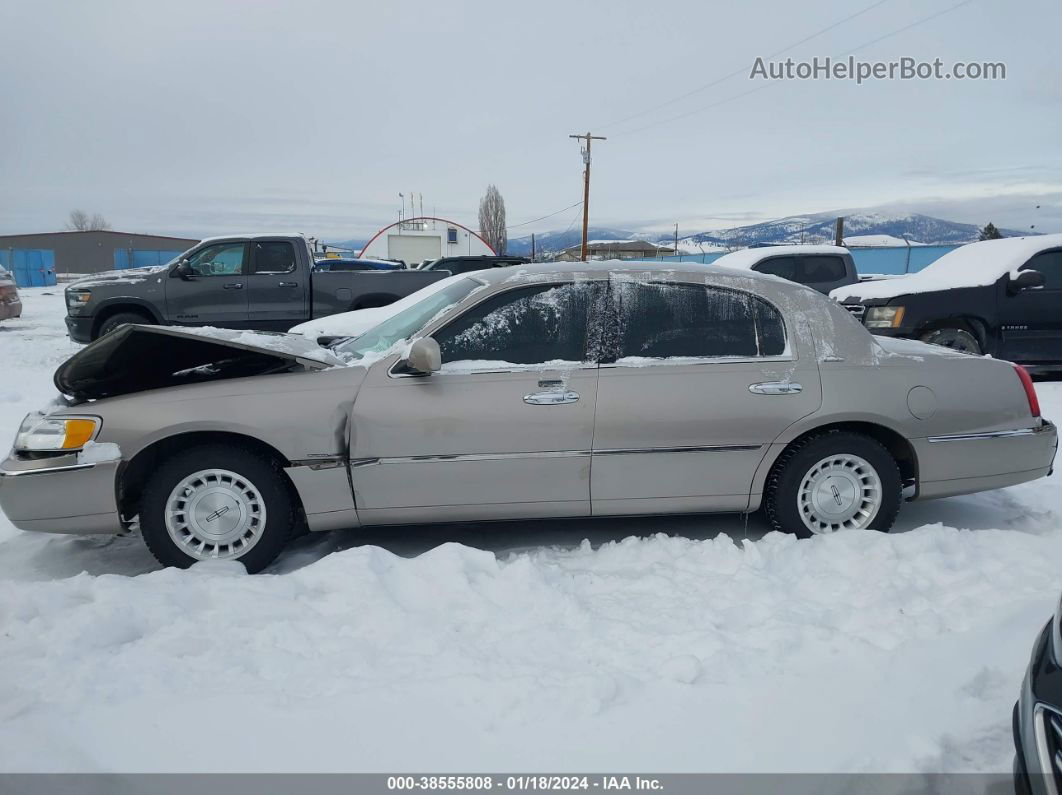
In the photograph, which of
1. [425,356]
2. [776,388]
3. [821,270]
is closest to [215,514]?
[425,356]

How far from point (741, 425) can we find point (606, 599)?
115 centimetres

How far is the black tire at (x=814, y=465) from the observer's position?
12.5ft

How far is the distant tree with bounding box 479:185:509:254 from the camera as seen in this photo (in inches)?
2901

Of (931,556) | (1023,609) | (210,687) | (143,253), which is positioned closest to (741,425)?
(931,556)

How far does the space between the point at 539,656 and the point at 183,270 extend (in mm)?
9732

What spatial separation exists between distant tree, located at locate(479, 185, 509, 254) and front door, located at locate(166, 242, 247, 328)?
6404 centimetres

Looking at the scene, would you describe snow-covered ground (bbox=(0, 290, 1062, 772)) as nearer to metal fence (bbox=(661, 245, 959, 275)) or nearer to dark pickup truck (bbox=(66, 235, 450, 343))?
dark pickup truck (bbox=(66, 235, 450, 343))

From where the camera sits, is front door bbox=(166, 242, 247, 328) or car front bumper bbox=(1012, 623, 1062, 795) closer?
car front bumper bbox=(1012, 623, 1062, 795)

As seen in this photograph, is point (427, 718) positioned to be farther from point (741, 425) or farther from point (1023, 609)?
point (1023, 609)

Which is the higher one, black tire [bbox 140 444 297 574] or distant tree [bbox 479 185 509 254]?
distant tree [bbox 479 185 509 254]

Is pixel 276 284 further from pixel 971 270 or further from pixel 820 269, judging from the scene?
pixel 971 270

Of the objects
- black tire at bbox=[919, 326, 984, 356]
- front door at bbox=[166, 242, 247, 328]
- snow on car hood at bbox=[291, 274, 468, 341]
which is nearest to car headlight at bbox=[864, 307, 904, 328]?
black tire at bbox=[919, 326, 984, 356]

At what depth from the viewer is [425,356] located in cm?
344

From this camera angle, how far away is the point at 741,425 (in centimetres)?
373
